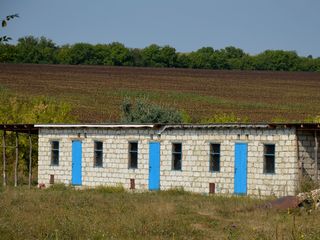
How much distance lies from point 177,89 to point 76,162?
36181 millimetres

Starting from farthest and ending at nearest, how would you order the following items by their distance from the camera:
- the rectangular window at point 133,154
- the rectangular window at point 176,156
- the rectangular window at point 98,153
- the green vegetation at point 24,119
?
the green vegetation at point 24,119 → the rectangular window at point 98,153 → the rectangular window at point 133,154 → the rectangular window at point 176,156

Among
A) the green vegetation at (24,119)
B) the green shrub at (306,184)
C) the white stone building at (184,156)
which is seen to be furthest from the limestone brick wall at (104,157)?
the green shrub at (306,184)

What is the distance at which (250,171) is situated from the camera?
108 ft

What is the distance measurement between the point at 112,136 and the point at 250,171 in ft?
22.3

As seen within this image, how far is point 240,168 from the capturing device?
109ft

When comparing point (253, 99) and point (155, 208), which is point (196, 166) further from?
point (253, 99)

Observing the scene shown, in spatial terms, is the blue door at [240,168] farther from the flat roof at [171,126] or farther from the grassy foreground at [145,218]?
the grassy foreground at [145,218]

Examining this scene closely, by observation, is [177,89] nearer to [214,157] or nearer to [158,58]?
[158,58]

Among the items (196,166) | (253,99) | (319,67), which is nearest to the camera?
(196,166)

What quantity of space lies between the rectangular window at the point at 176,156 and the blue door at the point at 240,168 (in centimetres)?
283

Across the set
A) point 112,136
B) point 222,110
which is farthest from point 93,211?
point 222,110

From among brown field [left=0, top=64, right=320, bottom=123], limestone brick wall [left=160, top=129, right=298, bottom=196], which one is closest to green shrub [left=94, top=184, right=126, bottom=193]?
limestone brick wall [left=160, top=129, right=298, bottom=196]

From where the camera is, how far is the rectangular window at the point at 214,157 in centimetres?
3428

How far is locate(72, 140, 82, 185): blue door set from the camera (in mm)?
38375
